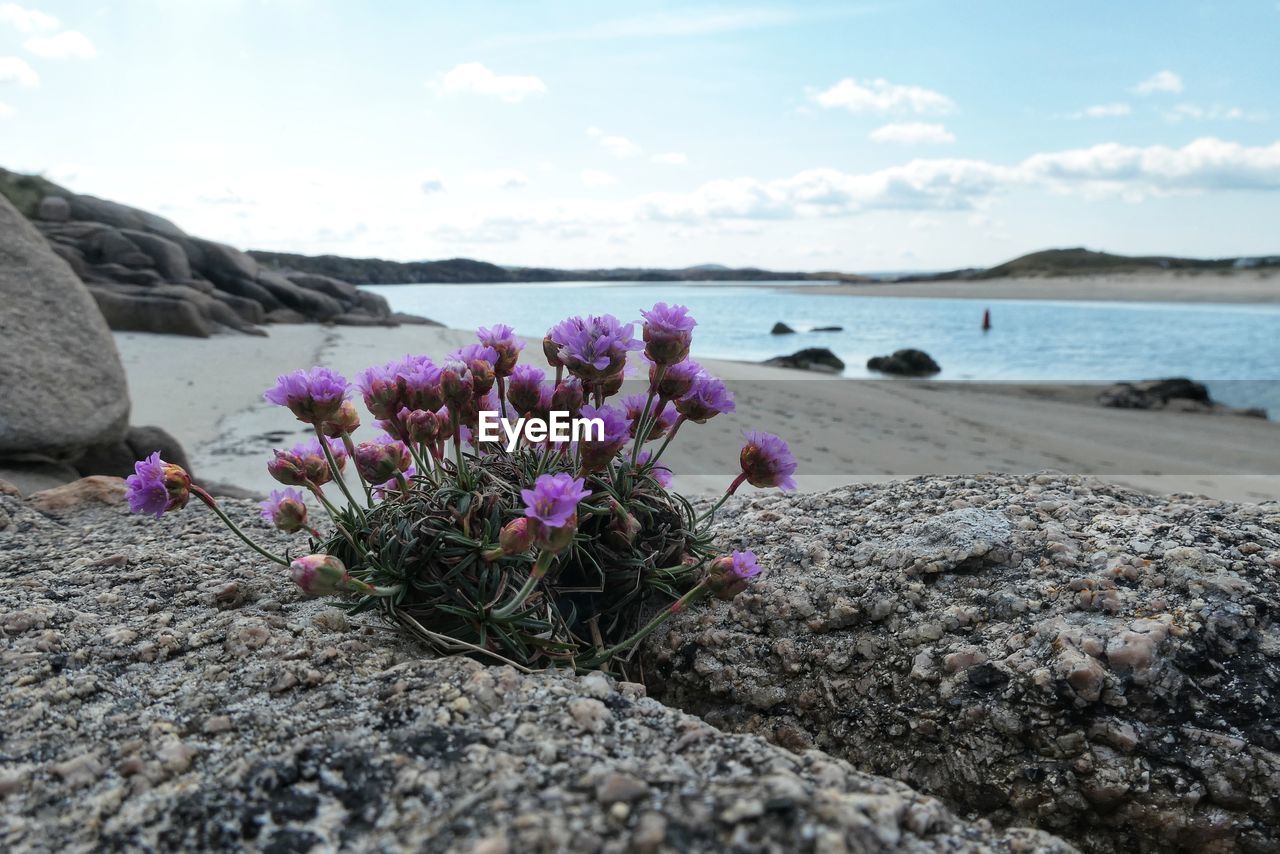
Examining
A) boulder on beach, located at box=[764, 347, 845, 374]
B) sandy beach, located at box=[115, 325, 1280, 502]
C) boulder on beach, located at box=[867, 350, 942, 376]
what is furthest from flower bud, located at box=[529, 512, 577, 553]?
boulder on beach, located at box=[867, 350, 942, 376]

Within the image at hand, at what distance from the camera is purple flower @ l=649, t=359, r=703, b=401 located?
1.99 m

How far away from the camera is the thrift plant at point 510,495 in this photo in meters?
1.83

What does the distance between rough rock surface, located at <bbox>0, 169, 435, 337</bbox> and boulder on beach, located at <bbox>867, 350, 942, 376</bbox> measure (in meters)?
10.6

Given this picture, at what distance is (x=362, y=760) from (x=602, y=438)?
2.52ft

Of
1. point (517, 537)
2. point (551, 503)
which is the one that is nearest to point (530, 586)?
point (517, 537)

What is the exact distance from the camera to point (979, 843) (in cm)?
123

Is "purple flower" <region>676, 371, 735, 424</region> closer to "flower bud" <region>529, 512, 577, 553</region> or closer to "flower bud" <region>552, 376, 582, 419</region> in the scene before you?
"flower bud" <region>552, 376, 582, 419</region>

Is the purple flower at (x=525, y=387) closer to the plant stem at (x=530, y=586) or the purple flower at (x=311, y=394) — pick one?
the purple flower at (x=311, y=394)

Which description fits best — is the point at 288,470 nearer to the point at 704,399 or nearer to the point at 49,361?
the point at 704,399

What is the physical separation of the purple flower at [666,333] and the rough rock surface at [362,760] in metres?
0.68

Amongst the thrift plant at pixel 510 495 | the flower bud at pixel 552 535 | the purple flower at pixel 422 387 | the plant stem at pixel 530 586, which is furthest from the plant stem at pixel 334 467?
the flower bud at pixel 552 535

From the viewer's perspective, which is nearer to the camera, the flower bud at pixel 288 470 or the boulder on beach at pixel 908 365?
the flower bud at pixel 288 470

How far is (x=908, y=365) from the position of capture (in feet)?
60.7

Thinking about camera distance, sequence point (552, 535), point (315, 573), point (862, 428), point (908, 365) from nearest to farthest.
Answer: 1. point (552, 535)
2. point (315, 573)
3. point (862, 428)
4. point (908, 365)
